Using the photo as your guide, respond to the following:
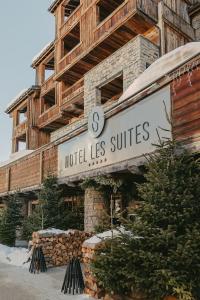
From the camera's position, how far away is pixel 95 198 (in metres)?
13.0

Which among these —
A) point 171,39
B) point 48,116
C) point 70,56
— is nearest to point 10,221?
point 48,116

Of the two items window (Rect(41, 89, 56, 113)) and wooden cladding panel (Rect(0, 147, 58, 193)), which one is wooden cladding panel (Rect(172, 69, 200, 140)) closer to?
wooden cladding panel (Rect(0, 147, 58, 193))

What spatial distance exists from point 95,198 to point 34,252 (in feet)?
10.8

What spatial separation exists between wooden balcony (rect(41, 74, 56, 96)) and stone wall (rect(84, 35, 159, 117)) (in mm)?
7802

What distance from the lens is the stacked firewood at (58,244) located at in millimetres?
11258

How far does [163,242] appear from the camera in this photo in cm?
580

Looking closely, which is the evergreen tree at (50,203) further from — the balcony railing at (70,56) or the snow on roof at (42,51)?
the snow on roof at (42,51)

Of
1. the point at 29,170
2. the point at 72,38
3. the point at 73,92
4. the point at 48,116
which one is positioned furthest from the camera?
the point at 48,116

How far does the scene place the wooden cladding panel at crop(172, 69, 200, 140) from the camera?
7.92 metres

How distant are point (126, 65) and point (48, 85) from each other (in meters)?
11.3


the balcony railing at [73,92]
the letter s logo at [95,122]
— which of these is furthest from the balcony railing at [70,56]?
the letter s logo at [95,122]

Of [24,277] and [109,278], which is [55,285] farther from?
[109,278]

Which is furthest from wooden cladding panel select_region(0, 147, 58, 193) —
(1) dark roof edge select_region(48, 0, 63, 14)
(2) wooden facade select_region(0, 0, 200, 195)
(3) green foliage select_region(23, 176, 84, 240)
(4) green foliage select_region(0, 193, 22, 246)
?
(1) dark roof edge select_region(48, 0, 63, 14)

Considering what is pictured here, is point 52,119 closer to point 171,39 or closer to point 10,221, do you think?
point 10,221
